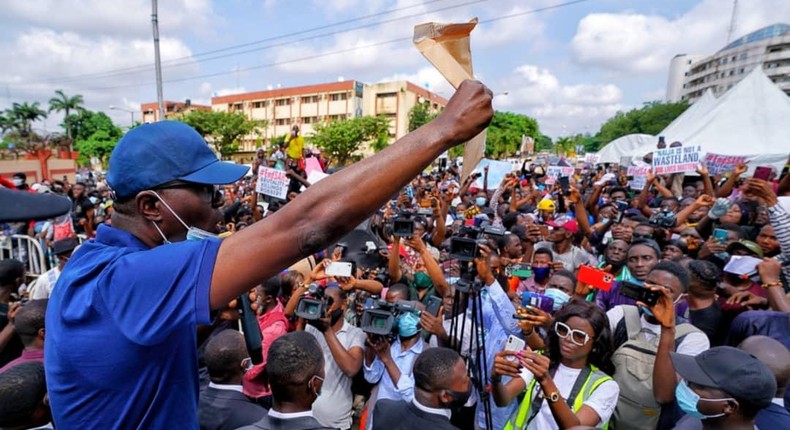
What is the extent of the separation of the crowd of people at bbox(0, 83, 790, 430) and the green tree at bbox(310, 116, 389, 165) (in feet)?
106

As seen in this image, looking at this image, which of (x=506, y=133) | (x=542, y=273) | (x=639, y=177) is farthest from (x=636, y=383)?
(x=506, y=133)

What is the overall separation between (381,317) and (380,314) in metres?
0.03

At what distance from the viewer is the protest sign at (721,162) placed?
9922 millimetres

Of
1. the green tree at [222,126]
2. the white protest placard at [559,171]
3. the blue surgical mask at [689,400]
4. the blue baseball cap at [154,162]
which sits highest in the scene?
the green tree at [222,126]

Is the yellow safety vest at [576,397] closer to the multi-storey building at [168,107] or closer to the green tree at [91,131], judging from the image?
the green tree at [91,131]

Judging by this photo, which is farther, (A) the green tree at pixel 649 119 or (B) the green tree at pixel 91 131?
(A) the green tree at pixel 649 119

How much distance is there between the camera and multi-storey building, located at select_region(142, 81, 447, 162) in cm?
5500

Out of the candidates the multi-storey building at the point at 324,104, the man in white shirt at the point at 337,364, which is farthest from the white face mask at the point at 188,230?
the multi-storey building at the point at 324,104

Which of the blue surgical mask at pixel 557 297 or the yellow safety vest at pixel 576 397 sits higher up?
the blue surgical mask at pixel 557 297

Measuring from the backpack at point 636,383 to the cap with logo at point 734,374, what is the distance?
582 mm

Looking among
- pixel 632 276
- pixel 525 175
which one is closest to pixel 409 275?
pixel 632 276

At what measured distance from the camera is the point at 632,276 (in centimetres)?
404

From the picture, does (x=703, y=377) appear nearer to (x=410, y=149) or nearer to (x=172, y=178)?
(x=410, y=149)

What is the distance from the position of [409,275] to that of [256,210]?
173 inches
